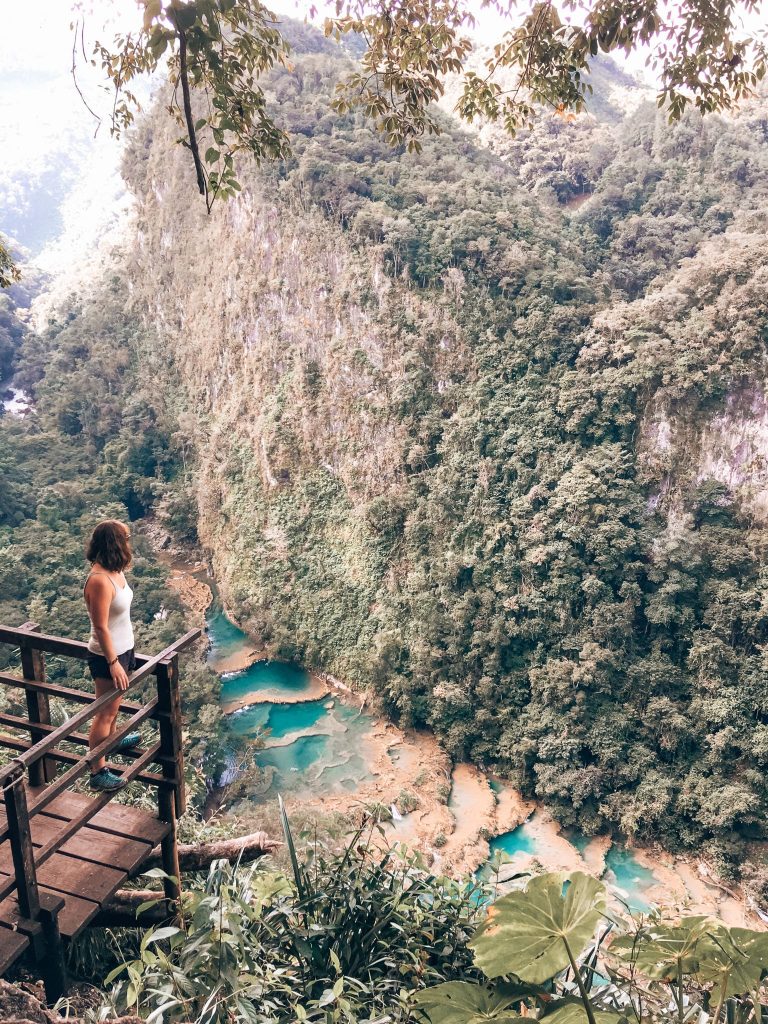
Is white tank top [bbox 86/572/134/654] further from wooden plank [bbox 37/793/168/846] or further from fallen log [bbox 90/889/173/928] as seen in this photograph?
fallen log [bbox 90/889/173/928]

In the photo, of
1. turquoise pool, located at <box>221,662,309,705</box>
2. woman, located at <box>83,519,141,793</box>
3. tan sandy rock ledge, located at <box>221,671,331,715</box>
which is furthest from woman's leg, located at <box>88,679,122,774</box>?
turquoise pool, located at <box>221,662,309,705</box>

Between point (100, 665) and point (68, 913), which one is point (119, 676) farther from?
point (68, 913)

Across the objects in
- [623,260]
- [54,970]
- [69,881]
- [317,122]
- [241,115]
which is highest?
[317,122]

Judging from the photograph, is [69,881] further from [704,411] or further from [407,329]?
[407,329]

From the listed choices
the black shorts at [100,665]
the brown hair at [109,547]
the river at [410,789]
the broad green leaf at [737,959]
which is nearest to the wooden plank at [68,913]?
the black shorts at [100,665]

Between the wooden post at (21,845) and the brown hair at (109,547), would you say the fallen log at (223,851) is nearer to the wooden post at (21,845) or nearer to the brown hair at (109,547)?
the wooden post at (21,845)

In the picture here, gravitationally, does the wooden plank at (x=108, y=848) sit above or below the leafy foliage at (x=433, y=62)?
below

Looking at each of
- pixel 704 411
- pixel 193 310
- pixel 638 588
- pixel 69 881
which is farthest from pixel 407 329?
pixel 69 881
